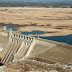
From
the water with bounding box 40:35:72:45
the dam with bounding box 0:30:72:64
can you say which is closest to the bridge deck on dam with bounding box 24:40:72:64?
the dam with bounding box 0:30:72:64

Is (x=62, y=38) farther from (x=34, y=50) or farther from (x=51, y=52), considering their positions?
(x=51, y=52)

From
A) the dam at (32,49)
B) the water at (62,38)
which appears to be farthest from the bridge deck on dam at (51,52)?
the water at (62,38)

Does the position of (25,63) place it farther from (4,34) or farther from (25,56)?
(4,34)

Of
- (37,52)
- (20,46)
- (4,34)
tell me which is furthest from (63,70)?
(4,34)

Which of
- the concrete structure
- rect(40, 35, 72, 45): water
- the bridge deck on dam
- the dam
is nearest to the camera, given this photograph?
the bridge deck on dam

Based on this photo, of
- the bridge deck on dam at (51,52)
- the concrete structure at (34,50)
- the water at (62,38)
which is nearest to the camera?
the bridge deck on dam at (51,52)

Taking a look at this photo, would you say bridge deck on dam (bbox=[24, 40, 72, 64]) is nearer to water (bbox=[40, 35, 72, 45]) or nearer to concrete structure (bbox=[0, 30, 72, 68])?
concrete structure (bbox=[0, 30, 72, 68])

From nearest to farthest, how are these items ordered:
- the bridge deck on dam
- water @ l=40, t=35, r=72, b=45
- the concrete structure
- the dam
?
the bridge deck on dam < the concrete structure < the dam < water @ l=40, t=35, r=72, b=45

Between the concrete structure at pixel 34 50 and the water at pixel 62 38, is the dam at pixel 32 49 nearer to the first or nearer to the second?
the concrete structure at pixel 34 50
